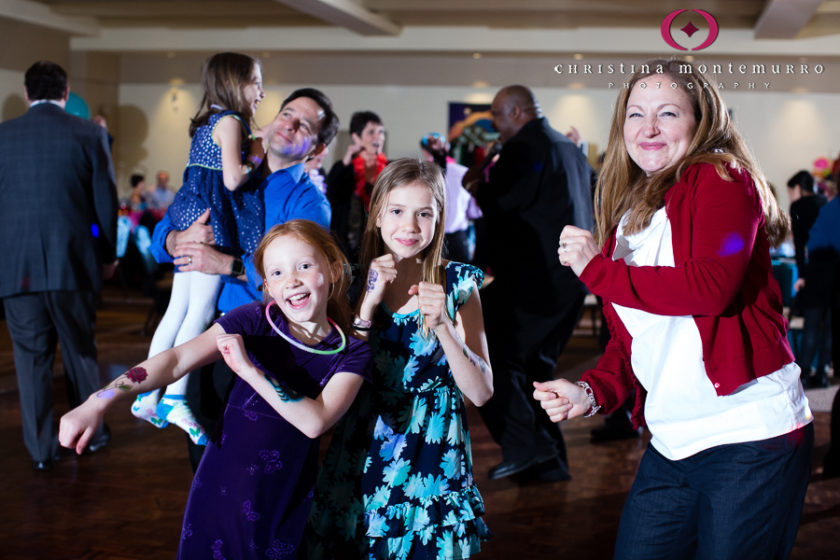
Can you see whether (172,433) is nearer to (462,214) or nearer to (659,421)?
(462,214)

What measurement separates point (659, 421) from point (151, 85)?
1306 cm

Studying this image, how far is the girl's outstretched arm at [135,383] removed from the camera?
1.47 meters

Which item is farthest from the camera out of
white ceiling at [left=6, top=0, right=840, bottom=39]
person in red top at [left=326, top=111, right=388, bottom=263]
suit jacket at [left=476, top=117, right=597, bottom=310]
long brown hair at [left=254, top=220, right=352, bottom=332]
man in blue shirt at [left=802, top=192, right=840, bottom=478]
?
white ceiling at [left=6, top=0, right=840, bottom=39]

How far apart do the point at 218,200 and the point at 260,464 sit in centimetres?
107

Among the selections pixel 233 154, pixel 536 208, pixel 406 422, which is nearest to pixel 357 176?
pixel 536 208

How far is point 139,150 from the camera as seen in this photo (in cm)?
1320

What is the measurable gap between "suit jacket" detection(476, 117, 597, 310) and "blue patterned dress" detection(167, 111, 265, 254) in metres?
1.41

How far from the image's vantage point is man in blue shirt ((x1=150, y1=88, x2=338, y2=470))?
92.6 inches

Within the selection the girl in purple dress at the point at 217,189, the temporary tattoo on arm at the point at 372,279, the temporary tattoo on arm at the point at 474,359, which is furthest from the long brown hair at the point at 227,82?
the temporary tattoo on arm at the point at 474,359

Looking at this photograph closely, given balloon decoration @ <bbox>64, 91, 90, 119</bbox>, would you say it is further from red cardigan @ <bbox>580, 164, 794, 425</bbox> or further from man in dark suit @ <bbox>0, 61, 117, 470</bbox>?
red cardigan @ <bbox>580, 164, 794, 425</bbox>

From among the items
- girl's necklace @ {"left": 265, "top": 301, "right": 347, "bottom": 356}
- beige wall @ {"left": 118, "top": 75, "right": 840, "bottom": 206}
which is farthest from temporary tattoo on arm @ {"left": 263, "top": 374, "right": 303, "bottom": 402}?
beige wall @ {"left": 118, "top": 75, "right": 840, "bottom": 206}

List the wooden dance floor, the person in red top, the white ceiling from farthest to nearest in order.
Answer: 1. the white ceiling
2. the person in red top
3. the wooden dance floor

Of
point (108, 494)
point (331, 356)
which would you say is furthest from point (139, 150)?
point (331, 356)

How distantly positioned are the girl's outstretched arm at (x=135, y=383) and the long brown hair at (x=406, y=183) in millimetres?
429
